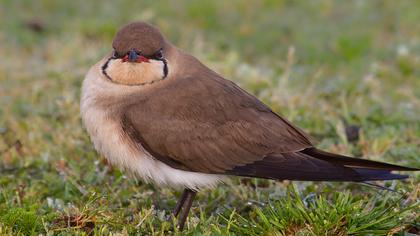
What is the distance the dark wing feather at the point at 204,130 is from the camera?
4090mm

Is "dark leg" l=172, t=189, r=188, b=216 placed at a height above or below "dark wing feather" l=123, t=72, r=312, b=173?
below

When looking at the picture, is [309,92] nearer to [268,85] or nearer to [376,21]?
[268,85]

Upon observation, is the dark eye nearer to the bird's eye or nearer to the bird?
the bird

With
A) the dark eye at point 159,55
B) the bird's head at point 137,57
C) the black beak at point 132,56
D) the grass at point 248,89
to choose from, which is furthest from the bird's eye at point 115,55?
the grass at point 248,89

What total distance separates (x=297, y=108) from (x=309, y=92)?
338 mm

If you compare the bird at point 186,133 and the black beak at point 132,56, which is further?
the black beak at point 132,56

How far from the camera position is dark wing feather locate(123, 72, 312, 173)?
4.09m

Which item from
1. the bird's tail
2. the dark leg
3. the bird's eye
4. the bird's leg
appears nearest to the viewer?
the bird's tail

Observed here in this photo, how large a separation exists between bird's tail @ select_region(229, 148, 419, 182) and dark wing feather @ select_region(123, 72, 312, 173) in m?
0.07

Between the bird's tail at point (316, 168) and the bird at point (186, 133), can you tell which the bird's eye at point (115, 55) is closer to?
the bird at point (186, 133)

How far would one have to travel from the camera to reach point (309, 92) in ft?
20.5

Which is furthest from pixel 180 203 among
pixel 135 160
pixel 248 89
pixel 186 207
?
pixel 248 89

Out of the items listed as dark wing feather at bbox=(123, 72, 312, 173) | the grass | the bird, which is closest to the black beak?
the bird

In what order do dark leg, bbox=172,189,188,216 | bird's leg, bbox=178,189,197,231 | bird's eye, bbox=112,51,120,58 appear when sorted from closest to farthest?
bird's leg, bbox=178,189,197,231 < dark leg, bbox=172,189,188,216 < bird's eye, bbox=112,51,120,58
